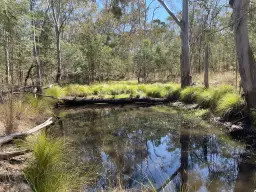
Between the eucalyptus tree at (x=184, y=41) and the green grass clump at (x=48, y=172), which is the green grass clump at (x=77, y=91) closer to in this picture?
the eucalyptus tree at (x=184, y=41)

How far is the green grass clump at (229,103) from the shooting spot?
7.35m

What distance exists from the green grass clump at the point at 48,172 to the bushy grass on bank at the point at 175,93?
550cm

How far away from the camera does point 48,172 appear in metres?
3.37

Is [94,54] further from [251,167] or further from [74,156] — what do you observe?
[251,167]

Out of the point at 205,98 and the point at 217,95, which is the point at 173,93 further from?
the point at 217,95

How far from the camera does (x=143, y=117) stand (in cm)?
977

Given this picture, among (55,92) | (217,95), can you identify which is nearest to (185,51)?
(217,95)

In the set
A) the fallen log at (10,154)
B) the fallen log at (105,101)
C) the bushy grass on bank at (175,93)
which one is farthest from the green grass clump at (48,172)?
the fallen log at (105,101)

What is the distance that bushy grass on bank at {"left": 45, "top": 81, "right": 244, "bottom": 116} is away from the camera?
305 inches

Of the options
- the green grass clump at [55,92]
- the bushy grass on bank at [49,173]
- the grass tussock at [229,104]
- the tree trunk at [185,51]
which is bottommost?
the bushy grass on bank at [49,173]

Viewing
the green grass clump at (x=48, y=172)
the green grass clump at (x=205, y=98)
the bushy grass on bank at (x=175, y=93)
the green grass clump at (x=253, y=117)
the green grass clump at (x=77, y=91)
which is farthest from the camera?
the green grass clump at (x=77, y=91)

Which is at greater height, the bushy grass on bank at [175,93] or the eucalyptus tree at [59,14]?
the eucalyptus tree at [59,14]

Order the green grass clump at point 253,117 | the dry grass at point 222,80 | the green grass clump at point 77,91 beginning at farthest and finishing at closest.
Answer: the dry grass at point 222,80
the green grass clump at point 77,91
the green grass clump at point 253,117

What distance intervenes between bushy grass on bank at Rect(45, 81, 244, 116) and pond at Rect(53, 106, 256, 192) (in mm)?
879
